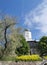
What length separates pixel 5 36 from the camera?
3072 centimetres

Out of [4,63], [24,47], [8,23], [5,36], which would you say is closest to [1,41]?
[5,36]

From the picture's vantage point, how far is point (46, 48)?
5066 cm

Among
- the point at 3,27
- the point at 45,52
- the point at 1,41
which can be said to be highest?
the point at 3,27

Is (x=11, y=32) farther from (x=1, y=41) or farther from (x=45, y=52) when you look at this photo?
(x=45, y=52)

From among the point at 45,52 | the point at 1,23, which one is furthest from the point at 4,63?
the point at 45,52

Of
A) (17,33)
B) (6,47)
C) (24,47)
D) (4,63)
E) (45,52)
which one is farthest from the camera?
(45,52)

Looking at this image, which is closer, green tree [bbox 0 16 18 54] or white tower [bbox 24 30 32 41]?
green tree [bbox 0 16 18 54]

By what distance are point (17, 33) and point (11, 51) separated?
3.25 m

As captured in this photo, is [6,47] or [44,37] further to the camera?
[44,37]

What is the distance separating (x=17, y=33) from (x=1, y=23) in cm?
359

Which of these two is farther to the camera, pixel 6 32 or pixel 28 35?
pixel 28 35

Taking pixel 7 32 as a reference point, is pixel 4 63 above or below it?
below

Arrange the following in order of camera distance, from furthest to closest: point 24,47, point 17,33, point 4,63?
1. point 24,47
2. point 17,33
3. point 4,63

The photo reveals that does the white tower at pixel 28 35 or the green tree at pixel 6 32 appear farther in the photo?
the white tower at pixel 28 35
